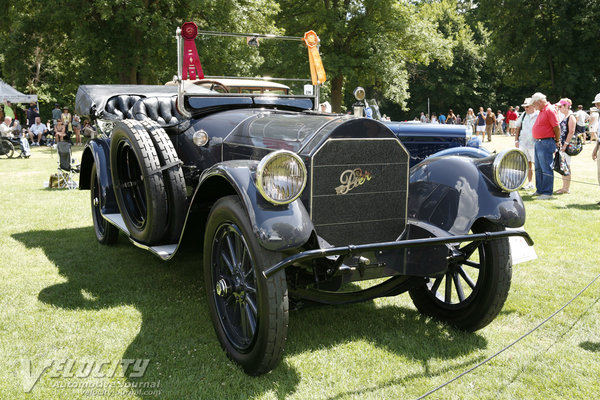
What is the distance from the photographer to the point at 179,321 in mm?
3516

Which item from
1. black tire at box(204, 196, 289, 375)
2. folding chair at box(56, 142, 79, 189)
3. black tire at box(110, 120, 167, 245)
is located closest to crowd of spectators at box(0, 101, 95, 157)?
folding chair at box(56, 142, 79, 189)

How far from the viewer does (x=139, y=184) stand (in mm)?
4551

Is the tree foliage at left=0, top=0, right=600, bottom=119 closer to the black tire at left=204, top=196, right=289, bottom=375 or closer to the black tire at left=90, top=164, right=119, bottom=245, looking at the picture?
the black tire at left=90, top=164, right=119, bottom=245

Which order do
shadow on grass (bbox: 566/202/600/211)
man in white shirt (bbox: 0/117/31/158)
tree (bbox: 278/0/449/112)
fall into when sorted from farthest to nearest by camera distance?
tree (bbox: 278/0/449/112) < man in white shirt (bbox: 0/117/31/158) < shadow on grass (bbox: 566/202/600/211)

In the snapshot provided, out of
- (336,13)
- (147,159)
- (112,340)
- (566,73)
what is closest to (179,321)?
(112,340)

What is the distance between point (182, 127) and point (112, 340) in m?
1.87

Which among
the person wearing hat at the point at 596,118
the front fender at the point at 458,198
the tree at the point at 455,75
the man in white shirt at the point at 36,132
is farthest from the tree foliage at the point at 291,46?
the tree at the point at 455,75

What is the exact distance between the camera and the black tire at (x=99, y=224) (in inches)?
212

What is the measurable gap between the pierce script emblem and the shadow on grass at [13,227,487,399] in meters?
0.99

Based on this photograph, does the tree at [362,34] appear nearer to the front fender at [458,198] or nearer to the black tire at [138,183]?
the black tire at [138,183]

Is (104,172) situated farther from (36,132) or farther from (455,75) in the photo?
(455,75)

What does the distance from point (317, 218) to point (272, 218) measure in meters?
0.47

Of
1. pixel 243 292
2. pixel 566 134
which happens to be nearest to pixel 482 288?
pixel 243 292

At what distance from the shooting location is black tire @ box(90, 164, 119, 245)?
5.38 metres
